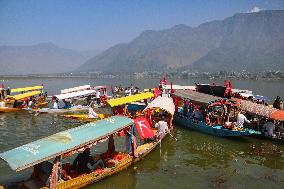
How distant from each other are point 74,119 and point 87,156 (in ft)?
51.8

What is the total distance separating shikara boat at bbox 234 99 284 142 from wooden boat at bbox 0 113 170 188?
31.4 ft

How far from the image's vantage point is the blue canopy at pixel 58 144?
1311cm

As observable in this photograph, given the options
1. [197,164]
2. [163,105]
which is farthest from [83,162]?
[163,105]

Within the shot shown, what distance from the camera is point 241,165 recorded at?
19.3 m

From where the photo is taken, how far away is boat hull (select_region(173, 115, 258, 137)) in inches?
899

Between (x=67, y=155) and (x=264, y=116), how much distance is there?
1352 cm

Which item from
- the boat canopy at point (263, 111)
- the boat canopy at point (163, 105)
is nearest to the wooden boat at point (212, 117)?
the boat canopy at point (263, 111)

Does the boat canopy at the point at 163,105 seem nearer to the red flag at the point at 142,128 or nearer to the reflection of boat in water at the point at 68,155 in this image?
the red flag at the point at 142,128

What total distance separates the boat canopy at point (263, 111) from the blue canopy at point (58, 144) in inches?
390

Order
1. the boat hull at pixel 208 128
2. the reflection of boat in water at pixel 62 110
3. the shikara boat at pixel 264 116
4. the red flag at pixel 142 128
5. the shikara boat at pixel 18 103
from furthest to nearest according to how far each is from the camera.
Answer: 1. the shikara boat at pixel 18 103
2. the reflection of boat in water at pixel 62 110
3. the boat hull at pixel 208 128
4. the shikara boat at pixel 264 116
5. the red flag at pixel 142 128

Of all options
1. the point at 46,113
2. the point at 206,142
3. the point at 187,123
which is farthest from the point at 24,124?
the point at 206,142

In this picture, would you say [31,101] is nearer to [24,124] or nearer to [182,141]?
[24,124]

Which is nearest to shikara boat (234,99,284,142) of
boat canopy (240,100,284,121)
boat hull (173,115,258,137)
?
boat canopy (240,100,284,121)

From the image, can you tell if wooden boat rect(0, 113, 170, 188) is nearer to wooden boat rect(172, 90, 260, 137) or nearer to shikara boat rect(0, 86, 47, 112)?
wooden boat rect(172, 90, 260, 137)
